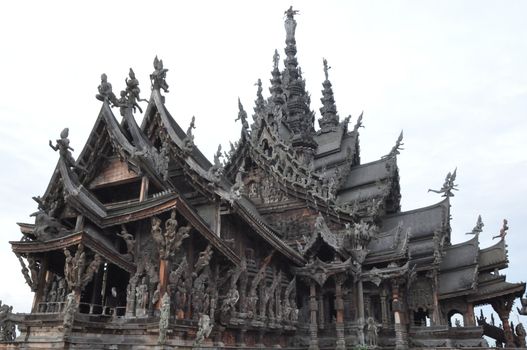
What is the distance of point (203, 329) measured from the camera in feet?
36.2

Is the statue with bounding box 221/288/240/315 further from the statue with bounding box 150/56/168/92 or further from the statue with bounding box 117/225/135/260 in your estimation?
the statue with bounding box 150/56/168/92

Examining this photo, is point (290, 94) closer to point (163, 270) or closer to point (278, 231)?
point (278, 231)

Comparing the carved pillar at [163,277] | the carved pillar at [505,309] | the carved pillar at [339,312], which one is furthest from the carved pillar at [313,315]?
the carved pillar at [505,309]

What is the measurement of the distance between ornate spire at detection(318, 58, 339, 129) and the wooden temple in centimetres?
832

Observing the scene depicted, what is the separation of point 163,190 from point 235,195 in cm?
202

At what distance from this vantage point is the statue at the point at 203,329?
11008 millimetres

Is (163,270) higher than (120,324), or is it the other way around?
(163,270)

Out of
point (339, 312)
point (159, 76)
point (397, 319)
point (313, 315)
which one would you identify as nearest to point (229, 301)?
point (313, 315)

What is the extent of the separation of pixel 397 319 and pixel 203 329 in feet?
26.0

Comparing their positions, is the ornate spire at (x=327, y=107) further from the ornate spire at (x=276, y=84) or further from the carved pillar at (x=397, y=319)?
the carved pillar at (x=397, y=319)

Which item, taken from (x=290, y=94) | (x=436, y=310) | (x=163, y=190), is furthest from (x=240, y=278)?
(x=290, y=94)

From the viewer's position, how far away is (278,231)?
19188 millimetres

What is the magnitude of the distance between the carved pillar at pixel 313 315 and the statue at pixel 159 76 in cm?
840

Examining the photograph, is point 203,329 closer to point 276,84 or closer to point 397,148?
point 397,148
